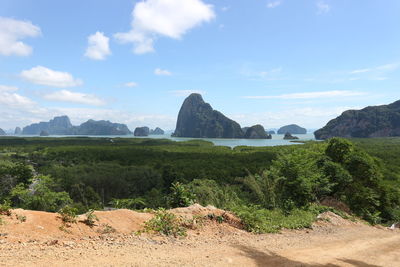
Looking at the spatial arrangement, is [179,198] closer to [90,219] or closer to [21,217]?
[90,219]

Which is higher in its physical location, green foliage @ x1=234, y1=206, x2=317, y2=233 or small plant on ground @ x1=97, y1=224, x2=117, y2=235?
small plant on ground @ x1=97, y1=224, x2=117, y2=235

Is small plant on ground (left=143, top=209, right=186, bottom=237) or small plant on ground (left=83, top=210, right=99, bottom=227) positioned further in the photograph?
small plant on ground (left=143, top=209, right=186, bottom=237)

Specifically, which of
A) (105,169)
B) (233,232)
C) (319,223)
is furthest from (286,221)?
(105,169)

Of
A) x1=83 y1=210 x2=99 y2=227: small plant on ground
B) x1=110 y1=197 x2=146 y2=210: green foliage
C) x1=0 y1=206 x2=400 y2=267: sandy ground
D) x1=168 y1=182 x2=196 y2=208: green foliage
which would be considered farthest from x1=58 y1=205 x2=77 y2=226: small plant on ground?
x1=168 y1=182 x2=196 y2=208: green foliage

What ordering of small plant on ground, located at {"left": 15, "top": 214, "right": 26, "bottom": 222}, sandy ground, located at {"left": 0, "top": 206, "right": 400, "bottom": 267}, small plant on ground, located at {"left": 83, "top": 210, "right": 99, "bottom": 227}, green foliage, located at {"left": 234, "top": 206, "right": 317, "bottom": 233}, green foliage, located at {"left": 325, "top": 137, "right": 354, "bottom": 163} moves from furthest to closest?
green foliage, located at {"left": 325, "top": 137, "right": 354, "bottom": 163}, green foliage, located at {"left": 234, "top": 206, "right": 317, "bottom": 233}, small plant on ground, located at {"left": 83, "top": 210, "right": 99, "bottom": 227}, small plant on ground, located at {"left": 15, "top": 214, "right": 26, "bottom": 222}, sandy ground, located at {"left": 0, "top": 206, "right": 400, "bottom": 267}

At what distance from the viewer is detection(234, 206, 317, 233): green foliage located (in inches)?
344

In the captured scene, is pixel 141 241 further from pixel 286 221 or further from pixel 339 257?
pixel 286 221

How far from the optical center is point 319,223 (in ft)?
34.6

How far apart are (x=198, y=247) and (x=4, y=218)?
15.1 ft

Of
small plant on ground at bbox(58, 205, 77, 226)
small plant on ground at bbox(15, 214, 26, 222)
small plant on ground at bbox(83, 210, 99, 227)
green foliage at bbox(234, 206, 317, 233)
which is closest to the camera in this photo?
small plant on ground at bbox(15, 214, 26, 222)

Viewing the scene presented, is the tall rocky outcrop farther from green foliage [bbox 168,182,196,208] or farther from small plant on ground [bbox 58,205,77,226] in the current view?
small plant on ground [bbox 58,205,77,226]

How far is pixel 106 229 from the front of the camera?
21.7 ft

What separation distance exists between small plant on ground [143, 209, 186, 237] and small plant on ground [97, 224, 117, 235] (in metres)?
0.85

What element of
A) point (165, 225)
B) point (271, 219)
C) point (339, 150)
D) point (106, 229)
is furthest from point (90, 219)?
point (339, 150)
